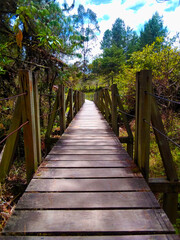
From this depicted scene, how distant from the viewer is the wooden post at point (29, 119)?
67.8 inches

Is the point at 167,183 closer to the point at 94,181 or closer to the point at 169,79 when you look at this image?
the point at 94,181

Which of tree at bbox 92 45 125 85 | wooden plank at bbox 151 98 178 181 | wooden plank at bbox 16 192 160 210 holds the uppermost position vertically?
tree at bbox 92 45 125 85

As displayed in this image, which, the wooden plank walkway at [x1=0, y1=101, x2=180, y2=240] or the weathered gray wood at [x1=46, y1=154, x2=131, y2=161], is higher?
the weathered gray wood at [x1=46, y1=154, x2=131, y2=161]

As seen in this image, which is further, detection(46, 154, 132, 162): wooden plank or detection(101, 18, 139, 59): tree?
Result: detection(101, 18, 139, 59): tree

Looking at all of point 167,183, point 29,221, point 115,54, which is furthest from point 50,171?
point 115,54

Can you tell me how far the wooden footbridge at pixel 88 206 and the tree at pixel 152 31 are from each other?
38.6m

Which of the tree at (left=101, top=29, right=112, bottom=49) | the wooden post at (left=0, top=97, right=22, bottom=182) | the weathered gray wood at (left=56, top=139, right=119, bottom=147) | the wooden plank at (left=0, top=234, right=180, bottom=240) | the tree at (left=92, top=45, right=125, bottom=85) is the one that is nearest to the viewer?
the wooden plank at (left=0, top=234, right=180, bottom=240)

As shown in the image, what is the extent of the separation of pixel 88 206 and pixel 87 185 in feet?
1.00

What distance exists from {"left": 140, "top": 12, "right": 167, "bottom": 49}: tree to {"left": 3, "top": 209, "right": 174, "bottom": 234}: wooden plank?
3918cm

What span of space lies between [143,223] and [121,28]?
2215 inches

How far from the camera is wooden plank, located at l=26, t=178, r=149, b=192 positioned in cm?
150

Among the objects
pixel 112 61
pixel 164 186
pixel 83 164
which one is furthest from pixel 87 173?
pixel 112 61

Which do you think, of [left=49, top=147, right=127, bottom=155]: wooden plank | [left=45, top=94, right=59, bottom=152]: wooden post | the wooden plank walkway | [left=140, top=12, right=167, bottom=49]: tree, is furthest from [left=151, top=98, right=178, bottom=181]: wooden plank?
[left=140, top=12, right=167, bottom=49]: tree

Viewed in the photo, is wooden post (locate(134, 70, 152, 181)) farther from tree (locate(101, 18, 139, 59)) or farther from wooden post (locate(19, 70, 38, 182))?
tree (locate(101, 18, 139, 59))
